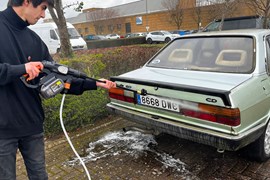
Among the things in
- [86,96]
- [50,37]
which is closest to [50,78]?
[86,96]

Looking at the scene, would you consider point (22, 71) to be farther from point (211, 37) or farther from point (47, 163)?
point (211, 37)

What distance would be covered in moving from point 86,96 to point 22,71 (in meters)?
2.98

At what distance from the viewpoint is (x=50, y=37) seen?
1670 cm

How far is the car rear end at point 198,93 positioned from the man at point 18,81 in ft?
4.74

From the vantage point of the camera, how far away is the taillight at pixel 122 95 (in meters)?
3.56

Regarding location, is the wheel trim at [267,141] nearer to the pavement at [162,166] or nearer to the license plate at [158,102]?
the pavement at [162,166]

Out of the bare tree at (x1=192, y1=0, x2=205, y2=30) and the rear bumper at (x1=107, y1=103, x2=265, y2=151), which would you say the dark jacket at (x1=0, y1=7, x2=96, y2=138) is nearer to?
the rear bumper at (x1=107, y1=103, x2=265, y2=151)

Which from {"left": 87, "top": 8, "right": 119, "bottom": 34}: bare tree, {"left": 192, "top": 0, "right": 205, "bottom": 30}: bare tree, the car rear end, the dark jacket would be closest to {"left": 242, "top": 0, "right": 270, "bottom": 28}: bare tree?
the car rear end

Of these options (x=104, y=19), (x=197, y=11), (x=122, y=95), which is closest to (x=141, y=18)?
(x=104, y=19)

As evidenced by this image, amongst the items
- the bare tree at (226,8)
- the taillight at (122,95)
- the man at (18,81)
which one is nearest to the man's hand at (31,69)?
the man at (18,81)

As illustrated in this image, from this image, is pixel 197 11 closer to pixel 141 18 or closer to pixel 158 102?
pixel 141 18

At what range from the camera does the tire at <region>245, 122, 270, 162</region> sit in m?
3.25

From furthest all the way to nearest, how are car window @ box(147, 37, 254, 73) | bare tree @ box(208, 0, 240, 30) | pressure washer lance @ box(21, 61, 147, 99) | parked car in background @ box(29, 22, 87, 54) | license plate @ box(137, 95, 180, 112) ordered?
parked car in background @ box(29, 22, 87, 54)
bare tree @ box(208, 0, 240, 30)
car window @ box(147, 37, 254, 73)
license plate @ box(137, 95, 180, 112)
pressure washer lance @ box(21, 61, 147, 99)

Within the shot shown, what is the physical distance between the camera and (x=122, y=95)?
369 cm
